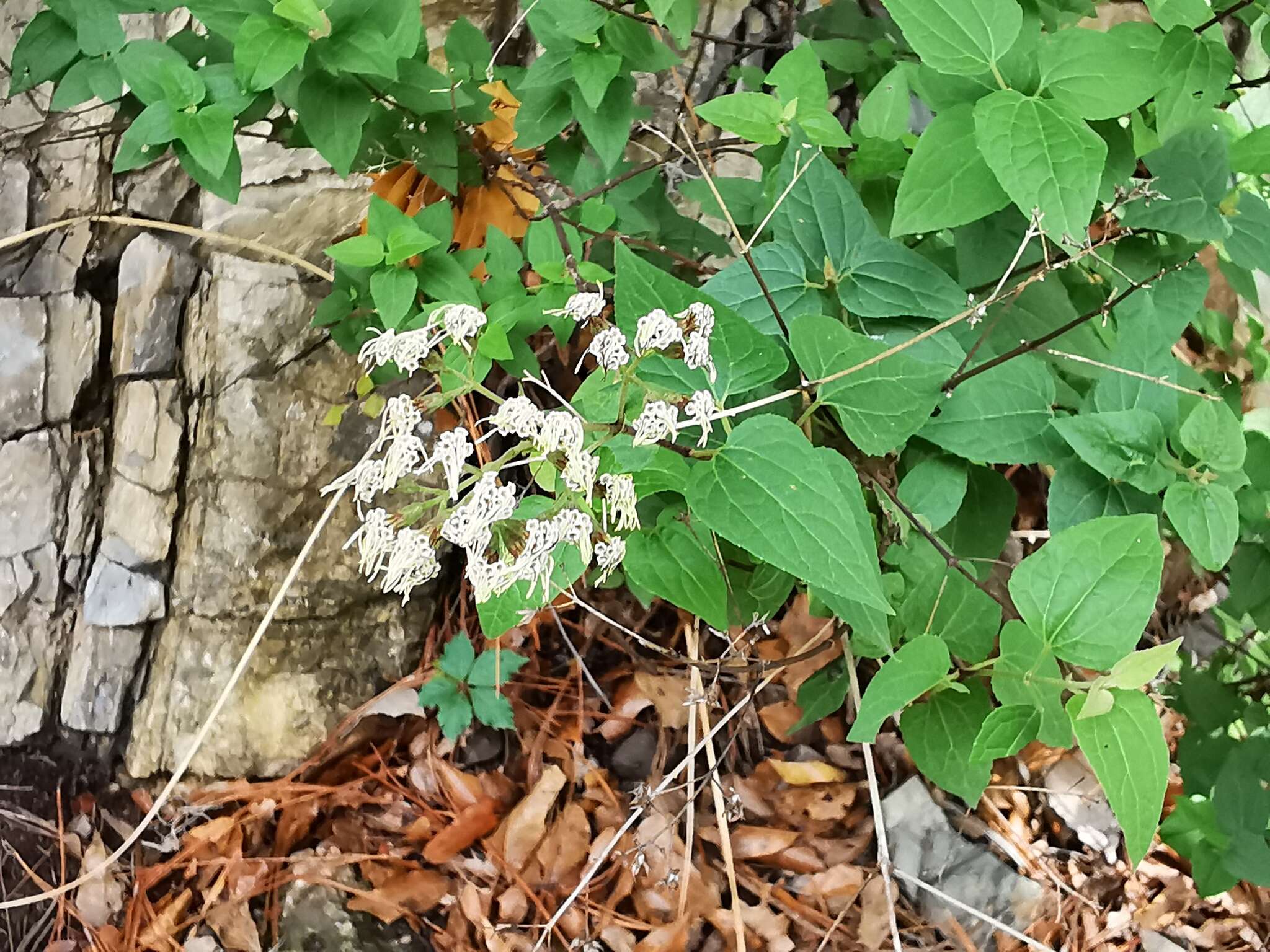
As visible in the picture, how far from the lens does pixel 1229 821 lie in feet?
2.80

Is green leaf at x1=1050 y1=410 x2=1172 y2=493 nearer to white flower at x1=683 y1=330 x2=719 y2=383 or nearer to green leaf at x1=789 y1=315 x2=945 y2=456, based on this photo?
green leaf at x1=789 y1=315 x2=945 y2=456

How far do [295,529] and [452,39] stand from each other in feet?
2.31

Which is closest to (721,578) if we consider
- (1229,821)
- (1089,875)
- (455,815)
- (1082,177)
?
(1082,177)

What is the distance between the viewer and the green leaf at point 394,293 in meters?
0.84

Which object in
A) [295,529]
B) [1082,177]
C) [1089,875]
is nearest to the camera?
[1082,177]

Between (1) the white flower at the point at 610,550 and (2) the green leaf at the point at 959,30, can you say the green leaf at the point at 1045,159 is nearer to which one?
(2) the green leaf at the point at 959,30

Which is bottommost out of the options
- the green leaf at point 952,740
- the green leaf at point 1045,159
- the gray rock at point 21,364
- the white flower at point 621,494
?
the gray rock at point 21,364

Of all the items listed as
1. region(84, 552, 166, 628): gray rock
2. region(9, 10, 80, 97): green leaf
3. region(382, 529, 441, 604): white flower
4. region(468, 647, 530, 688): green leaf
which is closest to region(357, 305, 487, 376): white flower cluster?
region(382, 529, 441, 604): white flower

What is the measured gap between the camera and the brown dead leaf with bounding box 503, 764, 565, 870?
118cm

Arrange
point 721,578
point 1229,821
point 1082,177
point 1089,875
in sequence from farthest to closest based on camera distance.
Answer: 1. point 1089,875
2. point 1229,821
3. point 721,578
4. point 1082,177

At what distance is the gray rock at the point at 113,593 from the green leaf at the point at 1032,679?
1.12 m

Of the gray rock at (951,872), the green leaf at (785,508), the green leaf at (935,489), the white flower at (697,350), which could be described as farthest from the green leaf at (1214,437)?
the gray rock at (951,872)

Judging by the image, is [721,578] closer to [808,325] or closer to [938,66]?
[808,325]

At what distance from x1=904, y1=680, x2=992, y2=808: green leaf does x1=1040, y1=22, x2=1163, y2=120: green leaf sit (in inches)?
18.3
